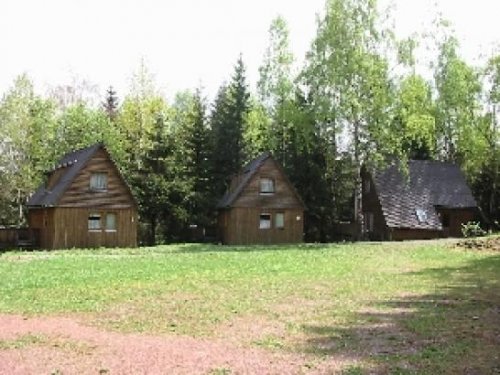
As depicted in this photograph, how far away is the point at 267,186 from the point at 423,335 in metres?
32.7

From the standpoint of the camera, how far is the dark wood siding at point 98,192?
132 feet

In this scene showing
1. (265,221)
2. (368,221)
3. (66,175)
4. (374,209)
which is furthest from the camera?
(368,221)

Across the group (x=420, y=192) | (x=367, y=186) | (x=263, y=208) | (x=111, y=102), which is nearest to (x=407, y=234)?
(x=420, y=192)

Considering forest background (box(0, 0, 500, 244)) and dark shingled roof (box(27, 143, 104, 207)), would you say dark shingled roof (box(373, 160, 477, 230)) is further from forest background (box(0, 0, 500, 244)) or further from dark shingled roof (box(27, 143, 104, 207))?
dark shingled roof (box(27, 143, 104, 207))

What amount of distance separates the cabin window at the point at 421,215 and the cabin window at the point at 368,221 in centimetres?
361

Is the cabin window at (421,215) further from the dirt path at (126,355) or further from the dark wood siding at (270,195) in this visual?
the dirt path at (126,355)

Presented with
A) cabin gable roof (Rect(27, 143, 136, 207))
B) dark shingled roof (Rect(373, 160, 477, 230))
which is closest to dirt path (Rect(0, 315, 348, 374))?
cabin gable roof (Rect(27, 143, 136, 207))

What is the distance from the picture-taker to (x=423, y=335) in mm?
11984

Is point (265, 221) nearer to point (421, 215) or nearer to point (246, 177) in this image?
point (246, 177)

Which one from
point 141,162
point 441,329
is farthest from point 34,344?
point 141,162

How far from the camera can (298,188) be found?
4762 centimetres

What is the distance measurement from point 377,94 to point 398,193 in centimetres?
1012

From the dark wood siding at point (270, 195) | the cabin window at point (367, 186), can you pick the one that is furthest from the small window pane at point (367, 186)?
the dark wood siding at point (270, 195)

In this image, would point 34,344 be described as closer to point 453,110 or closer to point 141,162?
point 141,162
